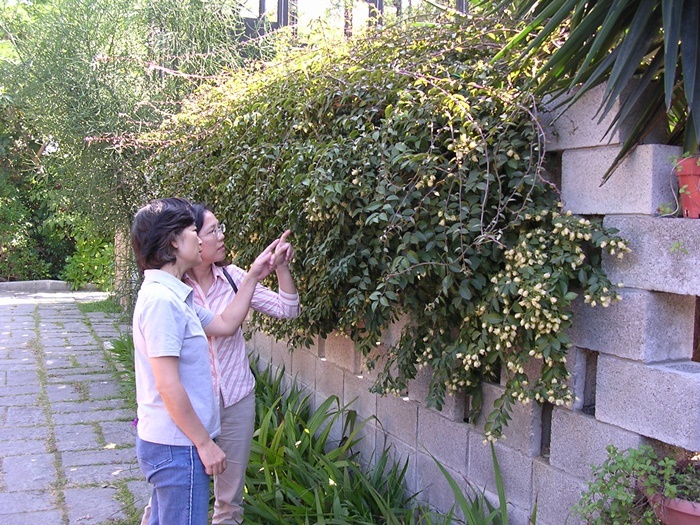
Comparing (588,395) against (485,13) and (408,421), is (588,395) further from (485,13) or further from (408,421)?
(485,13)

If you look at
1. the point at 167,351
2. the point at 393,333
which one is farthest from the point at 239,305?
the point at 393,333

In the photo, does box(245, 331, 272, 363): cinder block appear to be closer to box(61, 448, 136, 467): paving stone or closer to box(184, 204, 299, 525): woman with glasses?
box(61, 448, 136, 467): paving stone

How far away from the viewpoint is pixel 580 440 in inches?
106

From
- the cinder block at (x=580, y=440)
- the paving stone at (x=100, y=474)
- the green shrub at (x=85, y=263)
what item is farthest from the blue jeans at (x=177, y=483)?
the green shrub at (x=85, y=263)

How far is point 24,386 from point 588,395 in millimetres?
5632

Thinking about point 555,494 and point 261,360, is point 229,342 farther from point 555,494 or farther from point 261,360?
point 261,360

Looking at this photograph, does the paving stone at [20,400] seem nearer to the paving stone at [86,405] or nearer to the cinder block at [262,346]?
the paving stone at [86,405]

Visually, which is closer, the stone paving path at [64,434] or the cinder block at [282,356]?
the stone paving path at [64,434]

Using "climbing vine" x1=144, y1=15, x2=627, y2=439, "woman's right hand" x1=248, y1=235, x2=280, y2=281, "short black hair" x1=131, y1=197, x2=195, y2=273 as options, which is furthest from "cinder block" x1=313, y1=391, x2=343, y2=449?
"short black hair" x1=131, y1=197, x2=195, y2=273

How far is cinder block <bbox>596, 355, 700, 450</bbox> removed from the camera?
226 centimetres

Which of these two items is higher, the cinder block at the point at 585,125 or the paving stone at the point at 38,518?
the cinder block at the point at 585,125

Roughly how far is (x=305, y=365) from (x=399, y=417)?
137cm

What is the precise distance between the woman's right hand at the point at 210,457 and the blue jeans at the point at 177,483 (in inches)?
1.2

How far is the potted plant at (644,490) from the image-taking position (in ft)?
7.38
